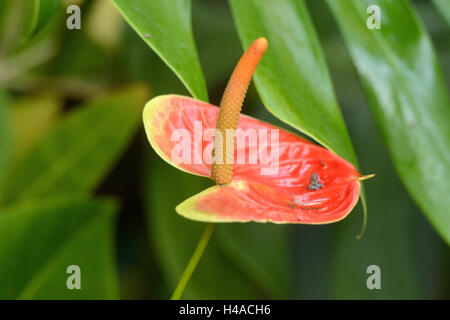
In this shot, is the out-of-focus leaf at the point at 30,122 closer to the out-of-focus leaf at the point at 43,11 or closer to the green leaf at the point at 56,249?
the green leaf at the point at 56,249

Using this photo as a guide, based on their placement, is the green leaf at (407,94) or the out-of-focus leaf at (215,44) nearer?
the green leaf at (407,94)

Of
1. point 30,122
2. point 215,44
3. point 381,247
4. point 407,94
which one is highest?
point 215,44

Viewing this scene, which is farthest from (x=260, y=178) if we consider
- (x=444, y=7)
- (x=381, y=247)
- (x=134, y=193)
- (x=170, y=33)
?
(x=134, y=193)

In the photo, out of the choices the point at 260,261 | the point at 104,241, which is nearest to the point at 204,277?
the point at 260,261

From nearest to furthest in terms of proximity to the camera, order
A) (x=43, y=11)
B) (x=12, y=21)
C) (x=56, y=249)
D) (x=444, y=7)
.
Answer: (x=43, y=11) < (x=444, y=7) < (x=56, y=249) < (x=12, y=21)

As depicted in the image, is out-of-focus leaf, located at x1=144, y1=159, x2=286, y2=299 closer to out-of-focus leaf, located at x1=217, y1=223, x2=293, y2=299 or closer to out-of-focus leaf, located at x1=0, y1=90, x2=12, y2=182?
out-of-focus leaf, located at x1=217, y1=223, x2=293, y2=299

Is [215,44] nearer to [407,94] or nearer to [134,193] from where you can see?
[134,193]

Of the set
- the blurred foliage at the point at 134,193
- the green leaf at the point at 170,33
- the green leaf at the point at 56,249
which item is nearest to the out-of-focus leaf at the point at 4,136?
the blurred foliage at the point at 134,193
